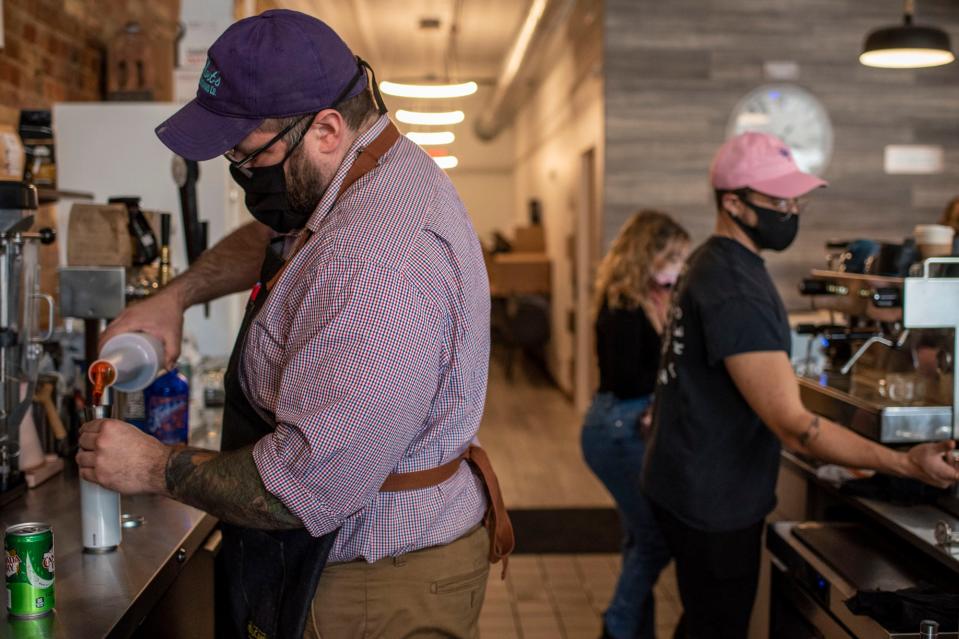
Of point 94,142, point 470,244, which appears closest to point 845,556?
point 470,244

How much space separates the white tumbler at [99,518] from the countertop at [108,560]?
0.06 ft

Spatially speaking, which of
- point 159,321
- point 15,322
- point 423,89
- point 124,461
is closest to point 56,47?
point 15,322

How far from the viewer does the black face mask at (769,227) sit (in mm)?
2316

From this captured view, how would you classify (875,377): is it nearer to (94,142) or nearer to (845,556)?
(845,556)

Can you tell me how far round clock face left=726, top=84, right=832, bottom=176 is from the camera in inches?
258

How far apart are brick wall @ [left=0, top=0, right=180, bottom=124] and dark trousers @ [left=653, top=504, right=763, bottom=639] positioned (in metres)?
2.44

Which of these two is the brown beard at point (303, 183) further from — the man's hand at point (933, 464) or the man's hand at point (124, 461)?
the man's hand at point (933, 464)

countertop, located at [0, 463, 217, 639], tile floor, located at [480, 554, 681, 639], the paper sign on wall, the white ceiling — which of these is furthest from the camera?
the white ceiling

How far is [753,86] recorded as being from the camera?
6.56 metres

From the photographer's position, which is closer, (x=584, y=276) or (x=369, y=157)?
(x=369, y=157)

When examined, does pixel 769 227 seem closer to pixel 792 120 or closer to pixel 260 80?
pixel 260 80

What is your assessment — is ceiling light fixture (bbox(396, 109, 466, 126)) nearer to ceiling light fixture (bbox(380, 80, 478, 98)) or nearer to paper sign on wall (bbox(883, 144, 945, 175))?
ceiling light fixture (bbox(380, 80, 478, 98))

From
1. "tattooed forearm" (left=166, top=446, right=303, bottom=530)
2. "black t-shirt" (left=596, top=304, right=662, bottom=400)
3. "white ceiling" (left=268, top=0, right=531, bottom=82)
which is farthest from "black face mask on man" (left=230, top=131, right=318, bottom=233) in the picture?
"white ceiling" (left=268, top=0, right=531, bottom=82)

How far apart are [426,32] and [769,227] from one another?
8372 millimetres
